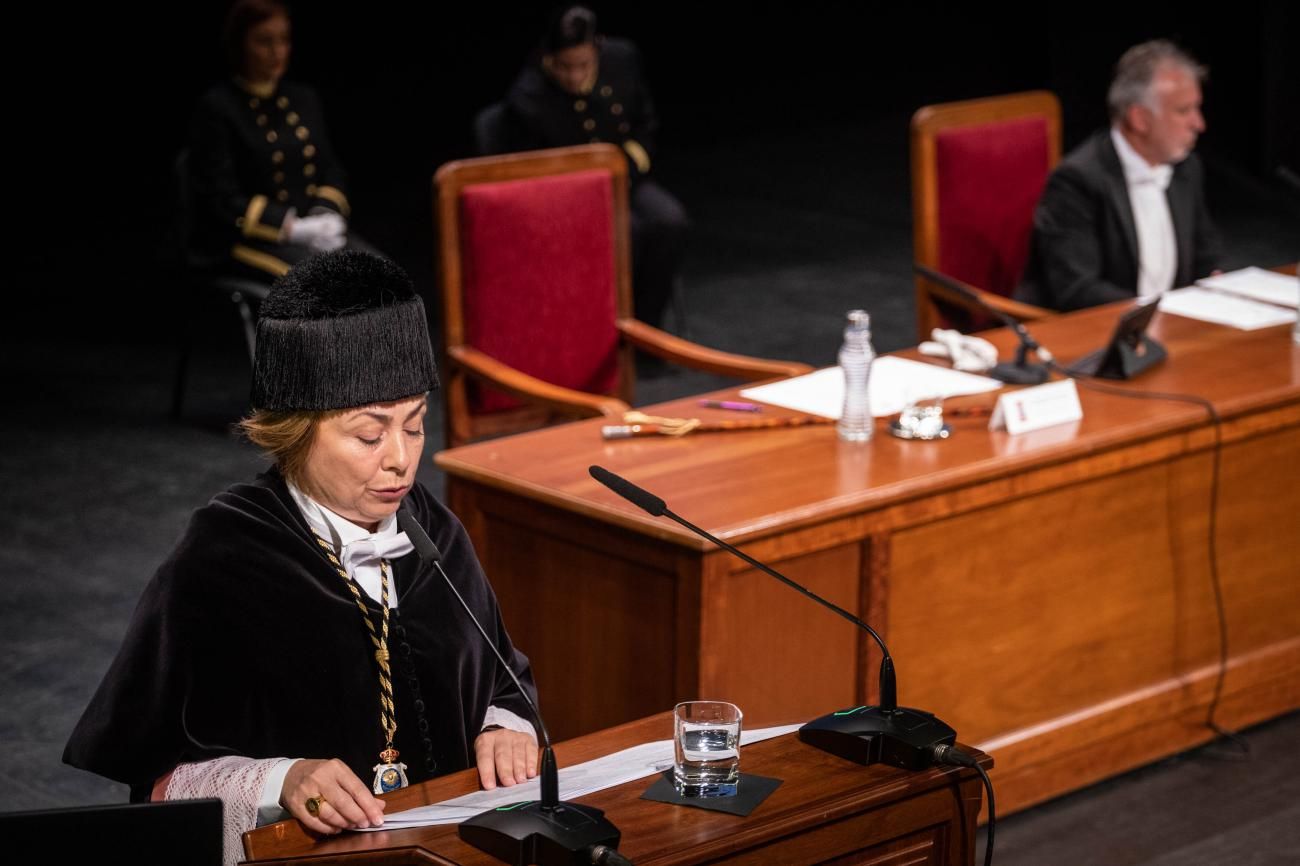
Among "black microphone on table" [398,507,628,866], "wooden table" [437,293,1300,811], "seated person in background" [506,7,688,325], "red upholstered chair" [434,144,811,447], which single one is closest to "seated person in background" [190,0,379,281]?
"seated person in background" [506,7,688,325]

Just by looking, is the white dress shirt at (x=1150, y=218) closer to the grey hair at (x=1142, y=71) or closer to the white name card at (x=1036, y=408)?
the grey hair at (x=1142, y=71)

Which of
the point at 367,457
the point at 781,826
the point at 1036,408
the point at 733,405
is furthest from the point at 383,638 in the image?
the point at 1036,408

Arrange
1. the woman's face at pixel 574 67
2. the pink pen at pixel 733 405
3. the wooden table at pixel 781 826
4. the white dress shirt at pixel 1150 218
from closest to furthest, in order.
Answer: the wooden table at pixel 781 826
the pink pen at pixel 733 405
the white dress shirt at pixel 1150 218
the woman's face at pixel 574 67

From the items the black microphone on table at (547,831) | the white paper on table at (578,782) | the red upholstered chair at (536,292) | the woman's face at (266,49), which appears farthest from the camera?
the woman's face at (266,49)

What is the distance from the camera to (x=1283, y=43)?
30.7 ft

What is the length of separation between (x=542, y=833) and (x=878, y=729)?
1.43 ft

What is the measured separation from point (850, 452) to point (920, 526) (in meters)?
0.21

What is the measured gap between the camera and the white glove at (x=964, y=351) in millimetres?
3975

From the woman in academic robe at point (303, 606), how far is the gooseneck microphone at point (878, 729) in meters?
0.27

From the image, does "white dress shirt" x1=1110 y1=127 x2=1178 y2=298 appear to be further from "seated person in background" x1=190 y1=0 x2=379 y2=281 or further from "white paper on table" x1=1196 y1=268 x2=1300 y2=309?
A: "seated person in background" x1=190 y1=0 x2=379 y2=281

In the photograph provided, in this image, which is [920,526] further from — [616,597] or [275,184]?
[275,184]

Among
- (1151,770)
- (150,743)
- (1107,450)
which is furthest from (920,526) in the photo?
(150,743)

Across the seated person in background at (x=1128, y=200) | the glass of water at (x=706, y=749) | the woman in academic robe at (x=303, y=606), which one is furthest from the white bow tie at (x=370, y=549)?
the seated person in background at (x=1128, y=200)

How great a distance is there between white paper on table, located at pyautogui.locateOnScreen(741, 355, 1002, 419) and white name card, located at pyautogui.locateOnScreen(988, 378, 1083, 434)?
21 centimetres
